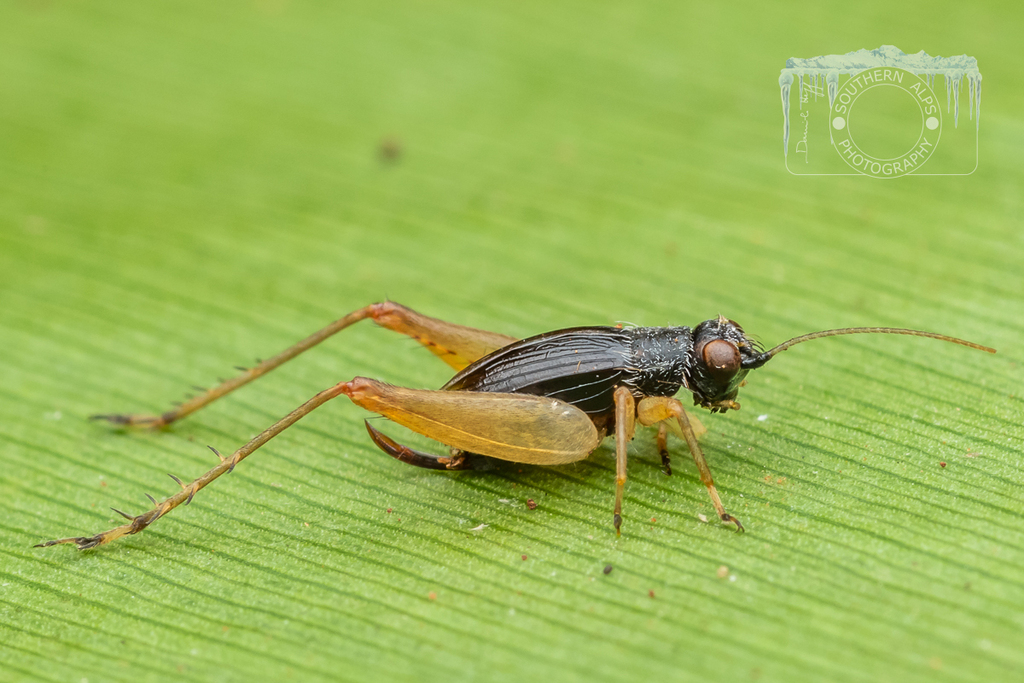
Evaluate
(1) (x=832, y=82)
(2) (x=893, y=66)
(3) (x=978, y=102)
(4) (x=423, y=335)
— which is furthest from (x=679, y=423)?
(3) (x=978, y=102)

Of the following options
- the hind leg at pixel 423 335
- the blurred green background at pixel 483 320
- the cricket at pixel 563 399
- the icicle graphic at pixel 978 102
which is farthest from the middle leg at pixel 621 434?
the icicle graphic at pixel 978 102

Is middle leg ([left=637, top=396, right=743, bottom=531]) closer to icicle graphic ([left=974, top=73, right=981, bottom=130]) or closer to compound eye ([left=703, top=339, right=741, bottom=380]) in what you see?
compound eye ([left=703, top=339, right=741, bottom=380])

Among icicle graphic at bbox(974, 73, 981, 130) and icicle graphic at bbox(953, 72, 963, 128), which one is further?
icicle graphic at bbox(974, 73, 981, 130)

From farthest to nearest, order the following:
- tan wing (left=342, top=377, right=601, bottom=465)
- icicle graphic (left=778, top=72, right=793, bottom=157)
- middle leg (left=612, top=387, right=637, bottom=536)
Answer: icicle graphic (left=778, top=72, right=793, bottom=157) < tan wing (left=342, top=377, right=601, bottom=465) < middle leg (left=612, top=387, right=637, bottom=536)

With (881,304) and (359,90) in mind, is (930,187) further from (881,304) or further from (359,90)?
(359,90)

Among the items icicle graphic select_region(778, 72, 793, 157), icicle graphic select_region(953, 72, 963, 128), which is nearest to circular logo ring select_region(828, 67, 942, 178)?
icicle graphic select_region(953, 72, 963, 128)

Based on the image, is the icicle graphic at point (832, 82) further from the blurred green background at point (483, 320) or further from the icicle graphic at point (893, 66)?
the blurred green background at point (483, 320)
